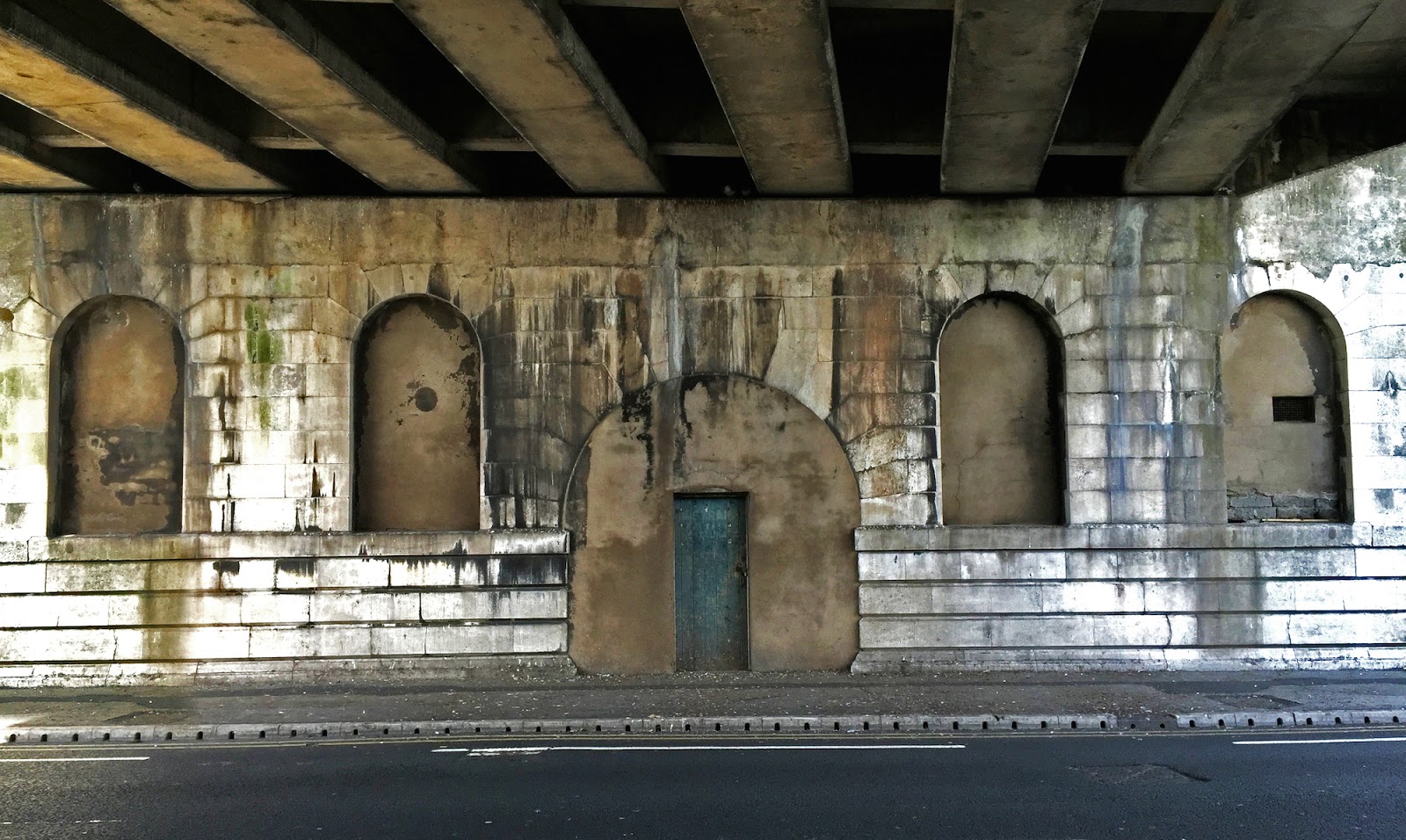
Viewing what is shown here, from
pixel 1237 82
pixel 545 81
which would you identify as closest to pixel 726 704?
pixel 545 81

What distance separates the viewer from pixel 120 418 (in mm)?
14891

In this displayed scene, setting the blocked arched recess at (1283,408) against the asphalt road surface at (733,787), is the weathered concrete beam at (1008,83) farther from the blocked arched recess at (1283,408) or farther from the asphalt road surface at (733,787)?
the asphalt road surface at (733,787)

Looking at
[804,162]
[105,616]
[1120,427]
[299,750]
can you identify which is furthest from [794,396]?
[105,616]

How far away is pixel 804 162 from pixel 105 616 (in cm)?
1030

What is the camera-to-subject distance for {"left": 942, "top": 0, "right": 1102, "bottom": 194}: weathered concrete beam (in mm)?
9648

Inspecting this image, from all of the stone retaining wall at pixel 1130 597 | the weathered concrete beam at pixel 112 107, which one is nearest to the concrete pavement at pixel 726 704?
the stone retaining wall at pixel 1130 597

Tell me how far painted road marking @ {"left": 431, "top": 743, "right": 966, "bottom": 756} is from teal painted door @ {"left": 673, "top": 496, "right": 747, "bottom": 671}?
4027mm

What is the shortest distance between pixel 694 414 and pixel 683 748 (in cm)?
523

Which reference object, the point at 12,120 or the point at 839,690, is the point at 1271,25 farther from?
the point at 12,120

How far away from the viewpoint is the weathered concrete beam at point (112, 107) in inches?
395

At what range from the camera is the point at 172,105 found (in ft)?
38.7

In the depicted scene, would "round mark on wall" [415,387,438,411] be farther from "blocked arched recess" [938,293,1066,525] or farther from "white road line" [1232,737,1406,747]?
"white road line" [1232,737,1406,747]

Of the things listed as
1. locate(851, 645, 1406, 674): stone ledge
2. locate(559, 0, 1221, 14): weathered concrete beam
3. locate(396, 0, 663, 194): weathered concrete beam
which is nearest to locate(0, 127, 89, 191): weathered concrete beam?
locate(559, 0, 1221, 14): weathered concrete beam

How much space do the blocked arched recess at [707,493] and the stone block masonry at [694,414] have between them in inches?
2.9
